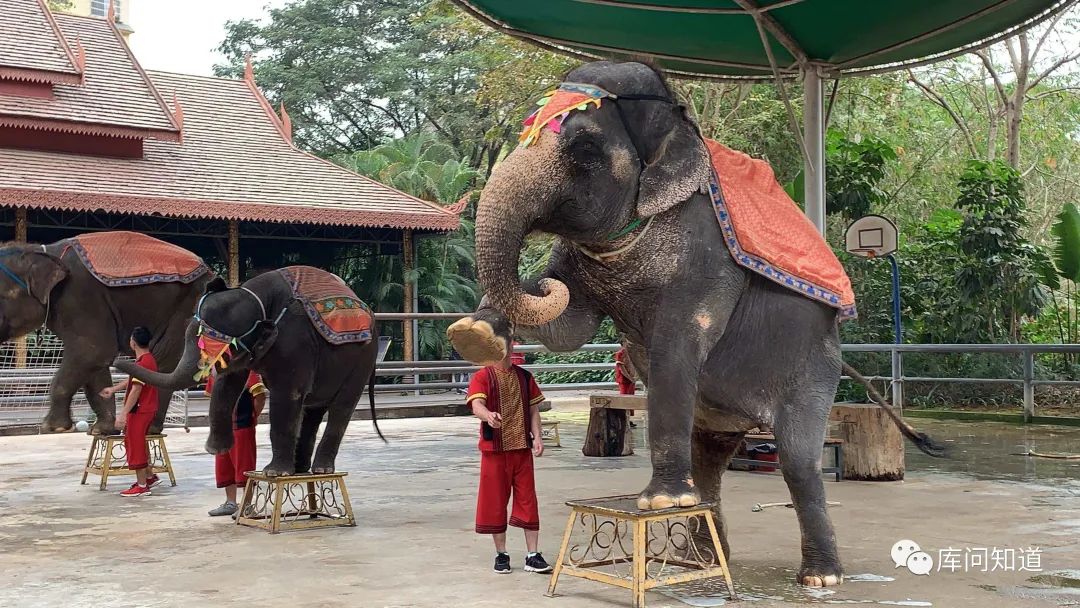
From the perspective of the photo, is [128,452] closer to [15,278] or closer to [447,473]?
[15,278]

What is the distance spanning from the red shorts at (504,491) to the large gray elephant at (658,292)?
0.78m

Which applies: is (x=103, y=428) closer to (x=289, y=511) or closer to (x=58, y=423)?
(x=58, y=423)

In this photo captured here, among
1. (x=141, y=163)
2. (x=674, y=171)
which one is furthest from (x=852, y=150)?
(x=674, y=171)

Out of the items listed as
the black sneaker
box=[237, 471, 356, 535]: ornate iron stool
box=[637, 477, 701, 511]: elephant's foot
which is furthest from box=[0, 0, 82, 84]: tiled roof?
box=[637, 477, 701, 511]: elephant's foot

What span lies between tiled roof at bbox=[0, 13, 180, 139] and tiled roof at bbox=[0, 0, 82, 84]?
6 centimetres

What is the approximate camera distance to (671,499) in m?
4.02

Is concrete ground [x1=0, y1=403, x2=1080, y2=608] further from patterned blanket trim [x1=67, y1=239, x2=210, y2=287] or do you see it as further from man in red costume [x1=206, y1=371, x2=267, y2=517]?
patterned blanket trim [x1=67, y1=239, x2=210, y2=287]

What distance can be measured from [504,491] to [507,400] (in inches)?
16.3

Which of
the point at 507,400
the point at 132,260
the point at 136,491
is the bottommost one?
the point at 136,491

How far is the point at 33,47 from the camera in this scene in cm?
1446

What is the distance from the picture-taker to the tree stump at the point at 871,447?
7.95 meters

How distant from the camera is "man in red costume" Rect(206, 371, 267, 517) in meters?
6.79

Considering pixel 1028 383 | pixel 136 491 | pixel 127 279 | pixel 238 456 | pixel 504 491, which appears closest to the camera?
pixel 504 491

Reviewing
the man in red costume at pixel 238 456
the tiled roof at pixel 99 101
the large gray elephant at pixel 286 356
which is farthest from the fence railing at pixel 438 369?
the man in red costume at pixel 238 456
